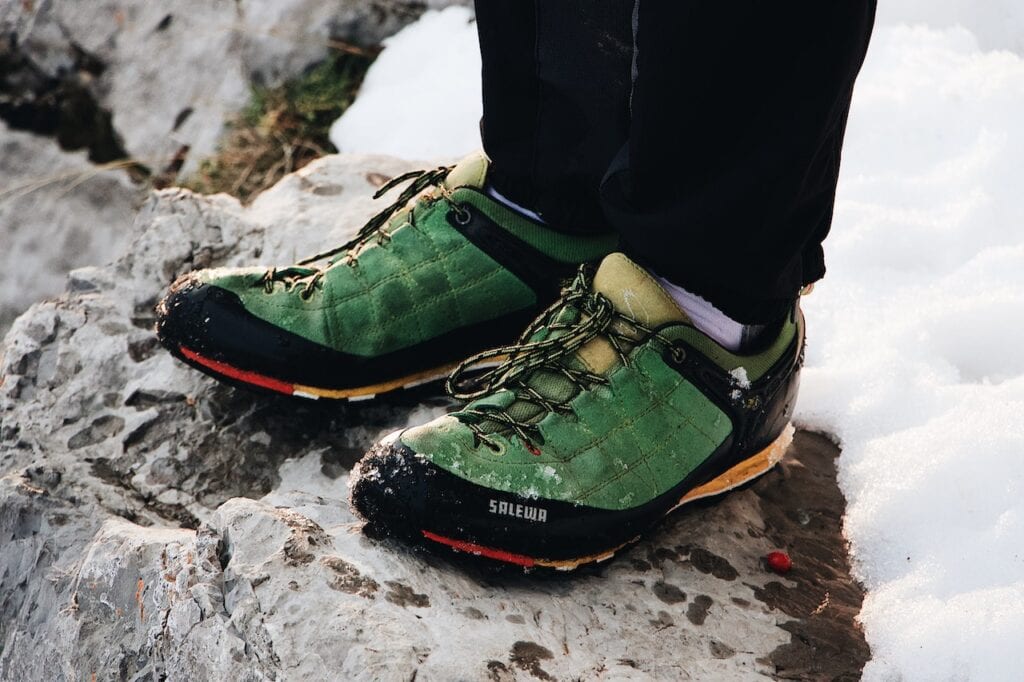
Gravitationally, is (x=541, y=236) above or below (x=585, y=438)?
above

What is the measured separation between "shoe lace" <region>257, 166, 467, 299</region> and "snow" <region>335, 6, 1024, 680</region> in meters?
0.90

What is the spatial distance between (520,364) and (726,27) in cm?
59

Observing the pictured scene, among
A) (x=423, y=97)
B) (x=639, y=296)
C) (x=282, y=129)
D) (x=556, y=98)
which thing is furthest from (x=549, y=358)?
(x=282, y=129)

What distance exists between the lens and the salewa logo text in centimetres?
145

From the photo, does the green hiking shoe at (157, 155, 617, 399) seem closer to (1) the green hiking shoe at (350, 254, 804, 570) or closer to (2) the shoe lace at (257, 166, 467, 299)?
(2) the shoe lace at (257, 166, 467, 299)

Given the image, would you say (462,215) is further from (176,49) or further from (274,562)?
(176,49)

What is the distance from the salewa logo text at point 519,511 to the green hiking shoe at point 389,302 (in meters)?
0.50

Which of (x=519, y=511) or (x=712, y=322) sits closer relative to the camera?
(x=519, y=511)

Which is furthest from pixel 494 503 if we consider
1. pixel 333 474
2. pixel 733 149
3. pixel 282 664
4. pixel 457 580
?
pixel 733 149

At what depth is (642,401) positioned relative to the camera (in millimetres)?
1561

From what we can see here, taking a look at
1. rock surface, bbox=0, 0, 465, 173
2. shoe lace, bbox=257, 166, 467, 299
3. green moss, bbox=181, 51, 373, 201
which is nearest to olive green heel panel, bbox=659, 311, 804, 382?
shoe lace, bbox=257, 166, 467, 299

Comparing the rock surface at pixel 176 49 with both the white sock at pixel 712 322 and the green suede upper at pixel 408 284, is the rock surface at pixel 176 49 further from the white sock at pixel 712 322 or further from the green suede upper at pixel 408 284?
the white sock at pixel 712 322

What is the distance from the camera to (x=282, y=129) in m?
3.68

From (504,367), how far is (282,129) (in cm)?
241
